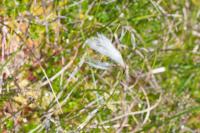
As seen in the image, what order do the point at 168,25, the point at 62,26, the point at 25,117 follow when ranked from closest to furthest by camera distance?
the point at 25,117 → the point at 62,26 → the point at 168,25

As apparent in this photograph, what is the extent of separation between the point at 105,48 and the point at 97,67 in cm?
18

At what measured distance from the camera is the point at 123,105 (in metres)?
2.00

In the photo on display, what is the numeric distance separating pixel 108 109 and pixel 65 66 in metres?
0.22

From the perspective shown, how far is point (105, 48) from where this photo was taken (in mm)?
1771

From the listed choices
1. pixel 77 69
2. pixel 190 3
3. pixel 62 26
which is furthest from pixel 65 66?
pixel 190 3

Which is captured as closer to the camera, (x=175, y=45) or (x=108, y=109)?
(x=108, y=109)

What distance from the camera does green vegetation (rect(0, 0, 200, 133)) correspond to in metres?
1.91

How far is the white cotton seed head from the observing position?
1743 mm

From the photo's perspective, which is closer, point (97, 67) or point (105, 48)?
point (105, 48)

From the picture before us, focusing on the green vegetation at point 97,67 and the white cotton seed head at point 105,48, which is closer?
the white cotton seed head at point 105,48

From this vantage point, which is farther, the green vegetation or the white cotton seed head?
the green vegetation

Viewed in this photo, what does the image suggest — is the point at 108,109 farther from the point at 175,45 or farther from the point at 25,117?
the point at 175,45

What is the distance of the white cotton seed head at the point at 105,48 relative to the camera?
5.72 feet

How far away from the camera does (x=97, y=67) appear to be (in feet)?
6.37
